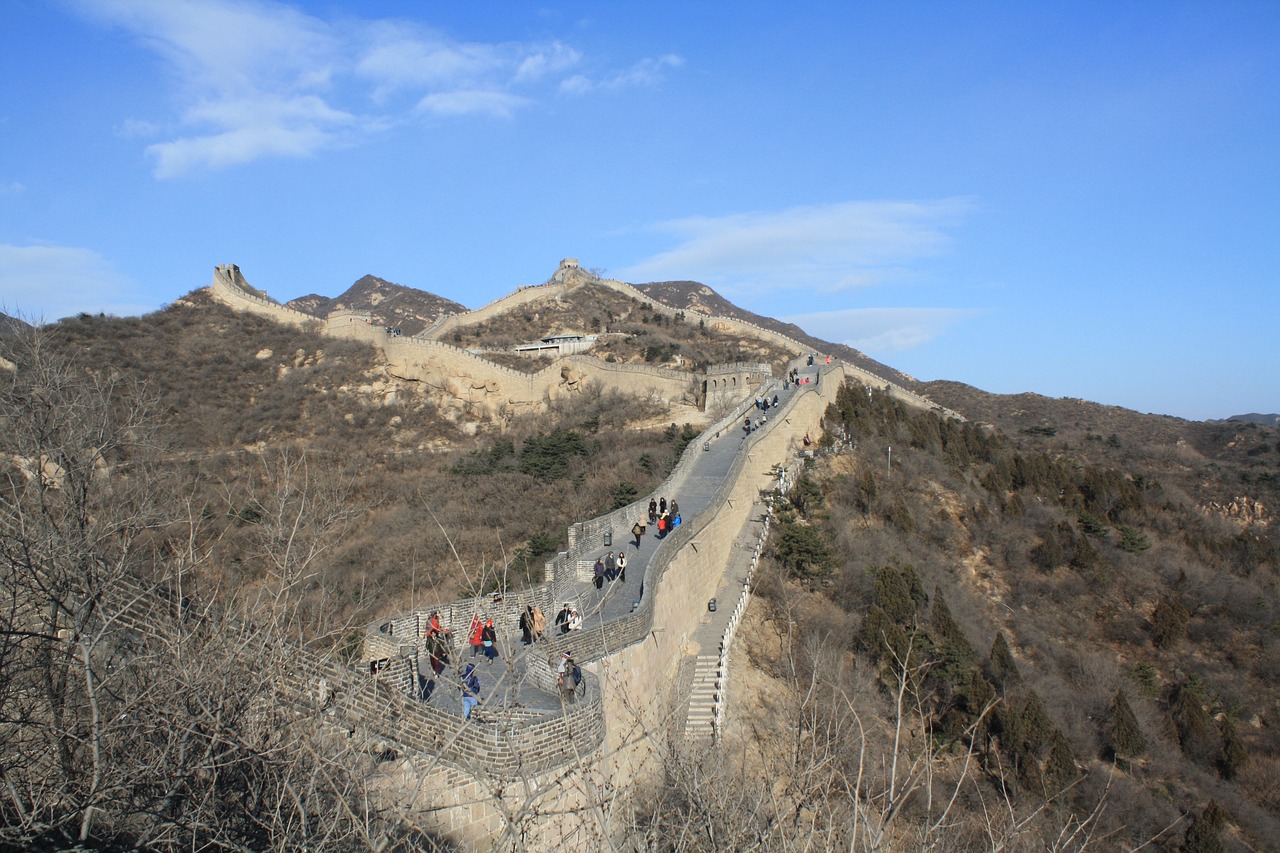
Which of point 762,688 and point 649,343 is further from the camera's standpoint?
point 649,343

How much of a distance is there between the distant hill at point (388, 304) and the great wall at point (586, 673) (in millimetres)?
42006

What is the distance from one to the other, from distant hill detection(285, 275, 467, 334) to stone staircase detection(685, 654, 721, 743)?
4677cm

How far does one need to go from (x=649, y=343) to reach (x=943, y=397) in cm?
2689

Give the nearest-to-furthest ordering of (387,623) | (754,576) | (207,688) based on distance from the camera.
Result: (207,688) < (387,623) < (754,576)

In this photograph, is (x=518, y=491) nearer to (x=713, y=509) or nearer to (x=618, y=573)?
(x=713, y=509)

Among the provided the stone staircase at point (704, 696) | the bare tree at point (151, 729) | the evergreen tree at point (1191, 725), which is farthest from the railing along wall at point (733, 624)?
the evergreen tree at point (1191, 725)

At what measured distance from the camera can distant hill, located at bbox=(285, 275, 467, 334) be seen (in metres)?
65.2

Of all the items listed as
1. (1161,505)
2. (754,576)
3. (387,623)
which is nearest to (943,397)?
(1161,505)

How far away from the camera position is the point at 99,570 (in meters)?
6.78

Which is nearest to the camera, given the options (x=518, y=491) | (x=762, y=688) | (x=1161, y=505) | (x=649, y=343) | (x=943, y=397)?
(x=762, y=688)

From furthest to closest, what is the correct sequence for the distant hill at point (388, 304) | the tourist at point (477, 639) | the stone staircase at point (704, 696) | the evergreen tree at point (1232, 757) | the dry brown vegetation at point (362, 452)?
the distant hill at point (388, 304)
the dry brown vegetation at point (362, 452)
the evergreen tree at point (1232, 757)
the stone staircase at point (704, 696)
the tourist at point (477, 639)

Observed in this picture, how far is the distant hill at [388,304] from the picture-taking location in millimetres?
65188

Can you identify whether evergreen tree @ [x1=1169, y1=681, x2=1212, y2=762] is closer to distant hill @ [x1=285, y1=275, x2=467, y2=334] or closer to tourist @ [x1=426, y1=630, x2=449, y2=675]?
tourist @ [x1=426, y1=630, x2=449, y2=675]

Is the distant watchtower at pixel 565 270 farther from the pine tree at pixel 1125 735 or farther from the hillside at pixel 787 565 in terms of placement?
the pine tree at pixel 1125 735
